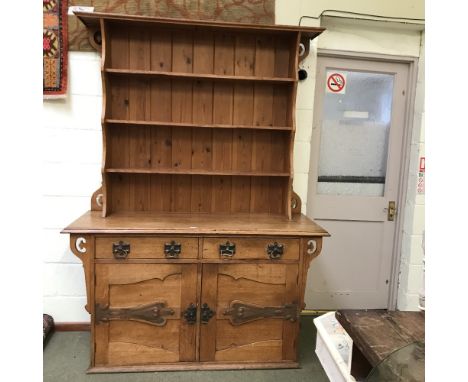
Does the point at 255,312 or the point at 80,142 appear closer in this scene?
the point at 255,312

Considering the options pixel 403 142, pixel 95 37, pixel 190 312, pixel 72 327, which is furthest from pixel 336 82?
pixel 72 327

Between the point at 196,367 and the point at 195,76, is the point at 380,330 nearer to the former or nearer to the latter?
the point at 196,367

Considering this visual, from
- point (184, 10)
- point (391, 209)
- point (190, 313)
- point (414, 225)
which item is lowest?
point (190, 313)

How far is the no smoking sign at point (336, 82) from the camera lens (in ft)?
8.77

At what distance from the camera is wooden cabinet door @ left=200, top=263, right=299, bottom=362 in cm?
205

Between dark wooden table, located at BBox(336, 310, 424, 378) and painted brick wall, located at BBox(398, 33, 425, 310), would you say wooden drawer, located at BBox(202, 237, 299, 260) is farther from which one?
painted brick wall, located at BBox(398, 33, 425, 310)

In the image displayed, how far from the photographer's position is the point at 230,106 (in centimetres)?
239

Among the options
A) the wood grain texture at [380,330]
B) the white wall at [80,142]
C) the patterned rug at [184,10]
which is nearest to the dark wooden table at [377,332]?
the wood grain texture at [380,330]

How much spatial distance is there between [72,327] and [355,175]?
242cm

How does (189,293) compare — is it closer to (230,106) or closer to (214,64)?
(230,106)

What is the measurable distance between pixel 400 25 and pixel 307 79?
0.81 metres

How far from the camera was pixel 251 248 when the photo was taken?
2.04 m

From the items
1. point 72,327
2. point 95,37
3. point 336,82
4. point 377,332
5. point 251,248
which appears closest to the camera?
point 377,332
